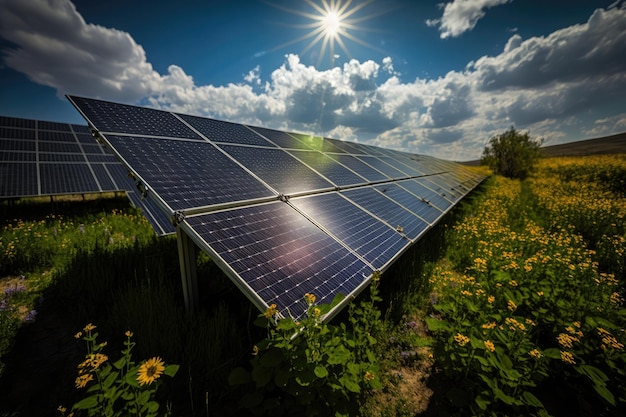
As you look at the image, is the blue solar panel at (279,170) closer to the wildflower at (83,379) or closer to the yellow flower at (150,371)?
the yellow flower at (150,371)

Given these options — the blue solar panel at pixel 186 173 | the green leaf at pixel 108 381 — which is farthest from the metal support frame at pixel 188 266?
the green leaf at pixel 108 381

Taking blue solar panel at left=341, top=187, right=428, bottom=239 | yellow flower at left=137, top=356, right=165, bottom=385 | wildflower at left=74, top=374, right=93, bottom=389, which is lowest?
wildflower at left=74, top=374, right=93, bottom=389

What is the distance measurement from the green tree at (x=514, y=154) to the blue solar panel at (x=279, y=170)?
118 feet

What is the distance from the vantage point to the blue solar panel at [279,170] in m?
4.40

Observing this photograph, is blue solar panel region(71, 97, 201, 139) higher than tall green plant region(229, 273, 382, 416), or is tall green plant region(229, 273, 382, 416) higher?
blue solar panel region(71, 97, 201, 139)

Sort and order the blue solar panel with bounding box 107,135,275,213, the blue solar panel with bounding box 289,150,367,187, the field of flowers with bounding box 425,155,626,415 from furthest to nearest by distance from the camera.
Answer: the blue solar panel with bounding box 289,150,367,187
the blue solar panel with bounding box 107,135,275,213
the field of flowers with bounding box 425,155,626,415

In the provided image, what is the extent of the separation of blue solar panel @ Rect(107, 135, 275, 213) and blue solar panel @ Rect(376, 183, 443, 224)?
3.86 m

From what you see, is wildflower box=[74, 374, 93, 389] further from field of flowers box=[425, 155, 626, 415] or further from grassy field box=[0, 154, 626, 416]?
field of flowers box=[425, 155, 626, 415]

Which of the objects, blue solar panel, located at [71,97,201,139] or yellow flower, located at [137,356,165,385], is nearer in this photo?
yellow flower, located at [137,356,165,385]

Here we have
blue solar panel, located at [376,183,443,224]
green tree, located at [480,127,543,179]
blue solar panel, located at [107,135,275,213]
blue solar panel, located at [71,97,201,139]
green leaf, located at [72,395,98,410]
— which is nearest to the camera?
green leaf, located at [72,395,98,410]

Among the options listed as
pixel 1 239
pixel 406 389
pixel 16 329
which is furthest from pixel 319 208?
pixel 1 239

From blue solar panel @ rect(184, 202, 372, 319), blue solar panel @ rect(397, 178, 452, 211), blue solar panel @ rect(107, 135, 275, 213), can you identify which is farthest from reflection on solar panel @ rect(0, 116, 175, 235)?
blue solar panel @ rect(397, 178, 452, 211)

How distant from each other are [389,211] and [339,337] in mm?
3463

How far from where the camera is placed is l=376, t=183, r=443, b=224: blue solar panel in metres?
5.99
